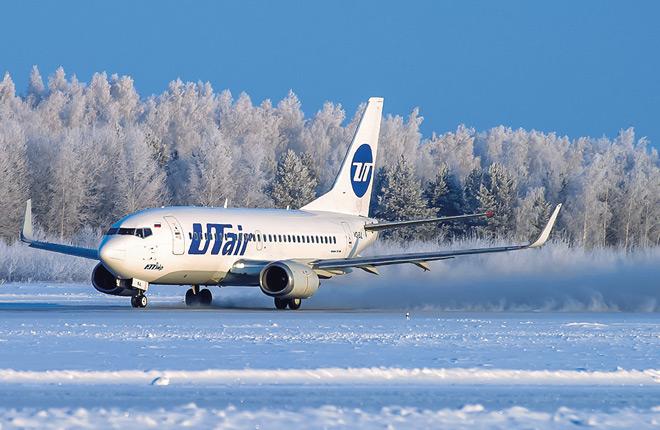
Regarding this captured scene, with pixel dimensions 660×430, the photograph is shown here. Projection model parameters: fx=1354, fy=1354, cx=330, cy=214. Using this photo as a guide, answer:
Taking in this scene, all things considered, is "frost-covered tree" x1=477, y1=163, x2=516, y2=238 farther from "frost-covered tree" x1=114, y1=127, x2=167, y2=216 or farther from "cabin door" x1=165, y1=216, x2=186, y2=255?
"cabin door" x1=165, y1=216, x2=186, y2=255

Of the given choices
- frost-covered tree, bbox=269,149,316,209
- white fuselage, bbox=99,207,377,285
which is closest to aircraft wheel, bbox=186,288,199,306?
white fuselage, bbox=99,207,377,285

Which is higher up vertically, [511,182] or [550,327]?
[511,182]

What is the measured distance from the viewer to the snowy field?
44.8ft

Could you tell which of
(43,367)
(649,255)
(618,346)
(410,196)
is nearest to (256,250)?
(649,255)

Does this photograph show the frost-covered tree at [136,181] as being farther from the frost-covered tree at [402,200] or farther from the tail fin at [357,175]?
the tail fin at [357,175]

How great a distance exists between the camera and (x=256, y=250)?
4403 centimetres

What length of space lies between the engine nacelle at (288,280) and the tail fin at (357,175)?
822cm

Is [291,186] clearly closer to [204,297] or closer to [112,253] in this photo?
[204,297]

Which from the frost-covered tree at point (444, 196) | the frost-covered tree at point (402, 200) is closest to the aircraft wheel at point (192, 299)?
the frost-covered tree at point (402, 200)

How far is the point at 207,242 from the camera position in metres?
41.9

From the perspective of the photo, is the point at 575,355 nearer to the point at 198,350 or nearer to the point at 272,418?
the point at 198,350

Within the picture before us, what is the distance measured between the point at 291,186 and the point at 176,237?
283ft

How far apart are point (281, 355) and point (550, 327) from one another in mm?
10669

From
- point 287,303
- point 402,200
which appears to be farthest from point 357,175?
point 402,200
